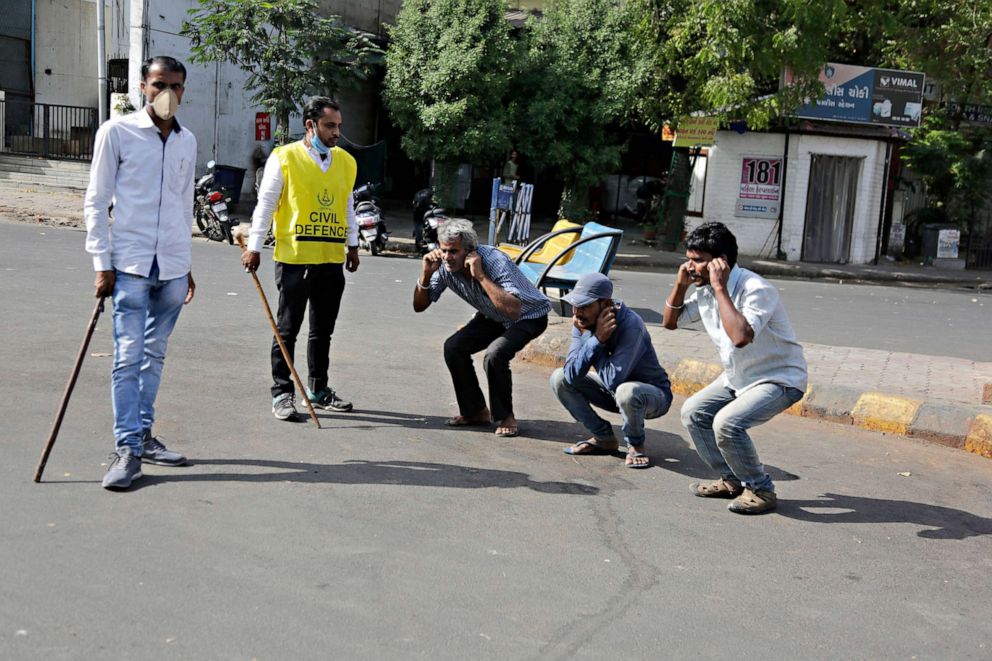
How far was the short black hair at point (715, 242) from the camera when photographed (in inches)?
201

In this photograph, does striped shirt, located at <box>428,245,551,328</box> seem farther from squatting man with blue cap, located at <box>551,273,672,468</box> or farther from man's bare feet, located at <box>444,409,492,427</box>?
man's bare feet, located at <box>444,409,492,427</box>

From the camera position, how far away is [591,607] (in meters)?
3.96

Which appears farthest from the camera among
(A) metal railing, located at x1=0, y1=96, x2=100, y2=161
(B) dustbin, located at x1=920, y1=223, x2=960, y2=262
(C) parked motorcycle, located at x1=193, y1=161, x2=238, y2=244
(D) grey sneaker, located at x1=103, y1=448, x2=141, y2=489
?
(B) dustbin, located at x1=920, y1=223, x2=960, y2=262

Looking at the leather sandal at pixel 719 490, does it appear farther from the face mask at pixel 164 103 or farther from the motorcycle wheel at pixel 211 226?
the motorcycle wheel at pixel 211 226

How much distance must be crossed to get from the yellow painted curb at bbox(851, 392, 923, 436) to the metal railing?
67.7 ft

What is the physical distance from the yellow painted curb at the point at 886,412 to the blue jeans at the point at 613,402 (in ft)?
6.61

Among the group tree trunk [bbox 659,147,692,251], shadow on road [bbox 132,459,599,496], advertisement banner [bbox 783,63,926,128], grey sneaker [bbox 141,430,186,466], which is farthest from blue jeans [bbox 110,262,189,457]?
advertisement banner [bbox 783,63,926,128]

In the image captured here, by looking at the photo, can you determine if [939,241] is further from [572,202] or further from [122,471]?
[122,471]

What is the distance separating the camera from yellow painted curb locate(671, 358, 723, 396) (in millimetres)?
8219

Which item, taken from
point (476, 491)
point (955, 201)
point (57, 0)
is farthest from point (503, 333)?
point (57, 0)

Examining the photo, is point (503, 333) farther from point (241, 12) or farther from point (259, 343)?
point (241, 12)

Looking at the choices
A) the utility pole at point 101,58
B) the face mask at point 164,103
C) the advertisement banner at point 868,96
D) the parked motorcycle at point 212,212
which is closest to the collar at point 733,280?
the face mask at point 164,103

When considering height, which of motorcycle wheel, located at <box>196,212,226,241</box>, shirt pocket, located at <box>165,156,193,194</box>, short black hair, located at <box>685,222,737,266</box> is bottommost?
motorcycle wheel, located at <box>196,212,226,241</box>

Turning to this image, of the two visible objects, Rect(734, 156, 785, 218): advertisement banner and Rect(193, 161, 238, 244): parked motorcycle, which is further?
Rect(734, 156, 785, 218): advertisement banner
